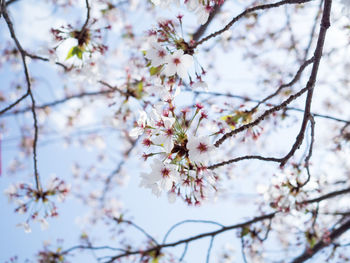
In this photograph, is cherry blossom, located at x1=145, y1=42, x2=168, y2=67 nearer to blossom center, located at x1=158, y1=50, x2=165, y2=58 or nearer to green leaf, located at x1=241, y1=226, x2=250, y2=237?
blossom center, located at x1=158, y1=50, x2=165, y2=58

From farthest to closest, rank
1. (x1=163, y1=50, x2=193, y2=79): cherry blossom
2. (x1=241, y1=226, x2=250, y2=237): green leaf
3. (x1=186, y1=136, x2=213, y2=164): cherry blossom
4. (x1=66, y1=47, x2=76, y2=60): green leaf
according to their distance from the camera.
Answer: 1. (x1=241, y1=226, x2=250, y2=237): green leaf
2. (x1=66, y1=47, x2=76, y2=60): green leaf
3. (x1=163, y1=50, x2=193, y2=79): cherry blossom
4. (x1=186, y1=136, x2=213, y2=164): cherry blossom

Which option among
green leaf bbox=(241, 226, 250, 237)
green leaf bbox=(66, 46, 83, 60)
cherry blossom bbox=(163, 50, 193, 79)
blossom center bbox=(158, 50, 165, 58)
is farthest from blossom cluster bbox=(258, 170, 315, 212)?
green leaf bbox=(66, 46, 83, 60)

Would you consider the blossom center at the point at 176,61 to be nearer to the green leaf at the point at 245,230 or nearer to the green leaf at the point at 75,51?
the green leaf at the point at 75,51

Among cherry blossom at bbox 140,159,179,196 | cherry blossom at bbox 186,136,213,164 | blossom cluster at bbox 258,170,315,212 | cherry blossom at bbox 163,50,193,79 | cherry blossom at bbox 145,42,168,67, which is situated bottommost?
cherry blossom at bbox 140,159,179,196

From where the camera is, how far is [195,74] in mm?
1929

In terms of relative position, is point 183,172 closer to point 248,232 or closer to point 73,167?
point 248,232

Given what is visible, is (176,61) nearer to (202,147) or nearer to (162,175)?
(202,147)

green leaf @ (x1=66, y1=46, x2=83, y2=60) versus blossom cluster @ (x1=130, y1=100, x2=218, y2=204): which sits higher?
green leaf @ (x1=66, y1=46, x2=83, y2=60)

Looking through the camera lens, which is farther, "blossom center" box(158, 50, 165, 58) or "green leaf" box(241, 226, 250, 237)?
"green leaf" box(241, 226, 250, 237)

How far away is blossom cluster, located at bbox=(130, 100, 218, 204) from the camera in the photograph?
1462mm

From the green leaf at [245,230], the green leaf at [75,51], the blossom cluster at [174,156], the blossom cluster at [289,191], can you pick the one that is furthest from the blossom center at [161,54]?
the green leaf at [245,230]

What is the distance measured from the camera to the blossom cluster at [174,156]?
146 cm

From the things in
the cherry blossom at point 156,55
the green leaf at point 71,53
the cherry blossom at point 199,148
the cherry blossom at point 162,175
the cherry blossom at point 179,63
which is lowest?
the cherry blossom at point 162,175

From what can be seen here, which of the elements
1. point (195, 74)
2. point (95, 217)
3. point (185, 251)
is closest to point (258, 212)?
point (185, 251)
